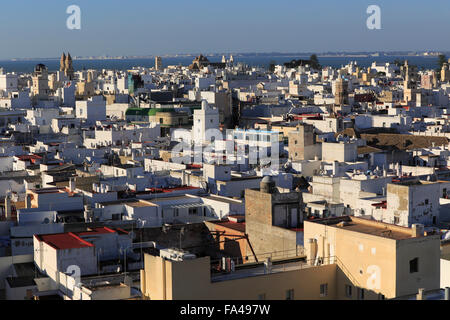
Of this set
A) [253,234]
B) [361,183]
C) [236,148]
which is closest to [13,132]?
[236,148]

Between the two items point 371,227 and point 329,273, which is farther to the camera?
point 371,227

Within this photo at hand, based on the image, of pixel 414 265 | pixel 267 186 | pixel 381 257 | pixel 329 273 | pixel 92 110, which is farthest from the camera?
pixel 92 110

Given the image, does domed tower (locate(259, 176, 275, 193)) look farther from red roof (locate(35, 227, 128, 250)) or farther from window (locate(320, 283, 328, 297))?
window (locate(320, 283, 328, 297))

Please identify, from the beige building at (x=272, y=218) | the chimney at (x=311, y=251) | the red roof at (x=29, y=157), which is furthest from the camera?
the red roof at (x=29, y=157)

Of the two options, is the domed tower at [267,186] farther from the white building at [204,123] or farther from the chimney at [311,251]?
the white building at [204,123]

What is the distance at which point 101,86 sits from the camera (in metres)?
86.1

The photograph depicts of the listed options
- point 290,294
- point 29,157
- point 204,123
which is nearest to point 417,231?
point 290,294

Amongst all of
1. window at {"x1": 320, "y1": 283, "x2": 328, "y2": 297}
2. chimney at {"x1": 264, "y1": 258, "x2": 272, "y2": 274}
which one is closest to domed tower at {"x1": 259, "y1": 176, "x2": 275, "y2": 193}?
chimney at {"x1": 264, "y1": 258, "x2": 272, "y2": 274}

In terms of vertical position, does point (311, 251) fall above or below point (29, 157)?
above

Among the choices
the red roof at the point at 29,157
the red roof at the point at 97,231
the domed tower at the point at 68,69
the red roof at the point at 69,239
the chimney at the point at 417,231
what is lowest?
the red roof at the point at 29,157

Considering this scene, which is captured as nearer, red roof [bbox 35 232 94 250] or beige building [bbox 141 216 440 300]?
beige building [bbox 141 216 440 300]

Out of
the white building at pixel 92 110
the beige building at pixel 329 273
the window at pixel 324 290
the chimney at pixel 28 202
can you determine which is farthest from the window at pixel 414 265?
the white building at pixel 92 110

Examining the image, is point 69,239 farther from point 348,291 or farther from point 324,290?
point 348,291
